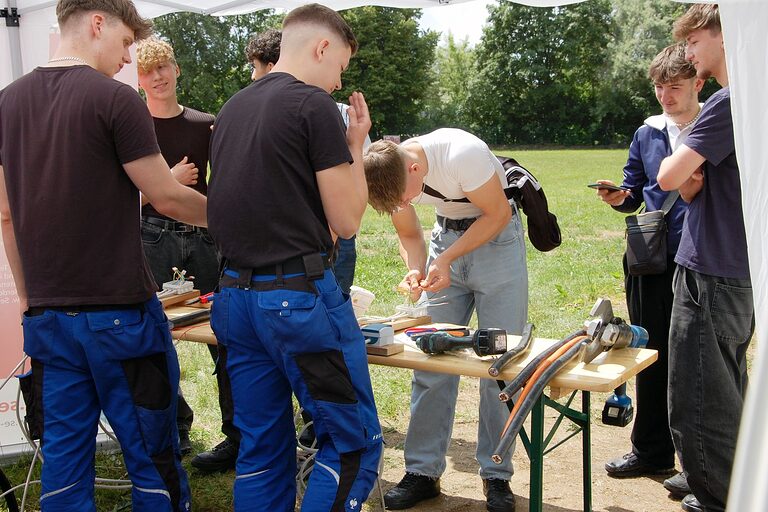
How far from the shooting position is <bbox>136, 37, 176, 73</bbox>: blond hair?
381cm

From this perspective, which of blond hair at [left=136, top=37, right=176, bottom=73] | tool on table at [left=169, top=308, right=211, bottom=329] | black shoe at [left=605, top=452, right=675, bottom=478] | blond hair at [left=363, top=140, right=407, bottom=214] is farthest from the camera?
blond hair at [left=136, top=37, right=176, bottom=73]

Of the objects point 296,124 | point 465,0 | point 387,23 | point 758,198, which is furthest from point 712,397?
point 387,23

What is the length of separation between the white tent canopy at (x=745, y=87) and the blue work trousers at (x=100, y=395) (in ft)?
5.91

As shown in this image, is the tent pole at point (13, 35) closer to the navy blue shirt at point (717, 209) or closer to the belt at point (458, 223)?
the belt at point (458, 223)

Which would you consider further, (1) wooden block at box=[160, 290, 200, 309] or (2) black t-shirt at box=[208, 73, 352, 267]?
(1) wooden block at box=[160, 290, 200, 309]

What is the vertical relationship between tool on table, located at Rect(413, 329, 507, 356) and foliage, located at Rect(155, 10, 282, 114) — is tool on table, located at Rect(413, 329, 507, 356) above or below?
below

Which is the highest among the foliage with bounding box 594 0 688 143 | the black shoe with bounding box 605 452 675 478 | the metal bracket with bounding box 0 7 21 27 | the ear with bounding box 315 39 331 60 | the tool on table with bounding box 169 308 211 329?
the foliage with bounding box 594 0 688 143

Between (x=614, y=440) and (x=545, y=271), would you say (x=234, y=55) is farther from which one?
(x=614, y=440)

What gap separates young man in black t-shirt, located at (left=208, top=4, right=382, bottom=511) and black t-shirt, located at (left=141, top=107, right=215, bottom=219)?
153 centimetres

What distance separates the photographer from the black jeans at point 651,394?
11.6 ft

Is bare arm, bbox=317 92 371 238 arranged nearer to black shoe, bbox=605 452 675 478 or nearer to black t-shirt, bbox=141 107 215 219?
black t-shirt, bbox=141 107 215 219

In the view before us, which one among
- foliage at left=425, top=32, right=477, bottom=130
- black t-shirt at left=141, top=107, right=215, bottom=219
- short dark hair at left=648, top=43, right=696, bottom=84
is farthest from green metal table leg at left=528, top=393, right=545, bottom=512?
foliage at left=425, top=32, right=477, bottom=130

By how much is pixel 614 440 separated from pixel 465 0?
2.33 m

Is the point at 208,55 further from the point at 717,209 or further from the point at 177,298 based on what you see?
the point at 717,209
